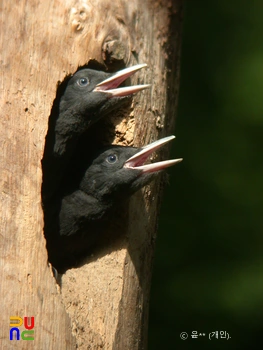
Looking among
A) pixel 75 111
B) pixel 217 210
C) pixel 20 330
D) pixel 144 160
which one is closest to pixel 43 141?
pixel 75 111

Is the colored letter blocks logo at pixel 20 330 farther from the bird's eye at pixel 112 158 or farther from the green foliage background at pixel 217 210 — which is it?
the green foliage background at pixel 217 210

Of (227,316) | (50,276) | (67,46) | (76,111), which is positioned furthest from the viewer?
(227,316)

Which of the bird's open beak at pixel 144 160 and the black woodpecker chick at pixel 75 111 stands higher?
the black woodpecker chick at pixel 75 111

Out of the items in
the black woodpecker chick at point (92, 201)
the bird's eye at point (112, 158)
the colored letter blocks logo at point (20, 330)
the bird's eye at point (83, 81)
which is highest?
the bird's eye at point (83, 81)

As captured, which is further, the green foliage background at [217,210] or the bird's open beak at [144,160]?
the green foliage background at [217,210]

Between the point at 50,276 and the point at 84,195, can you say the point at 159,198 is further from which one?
the point at 50,276

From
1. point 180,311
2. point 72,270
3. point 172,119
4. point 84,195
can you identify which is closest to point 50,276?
point 72,270

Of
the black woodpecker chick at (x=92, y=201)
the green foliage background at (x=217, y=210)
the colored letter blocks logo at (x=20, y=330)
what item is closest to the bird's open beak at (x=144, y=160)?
the black woodpecker chick at (x=92, y=201)
